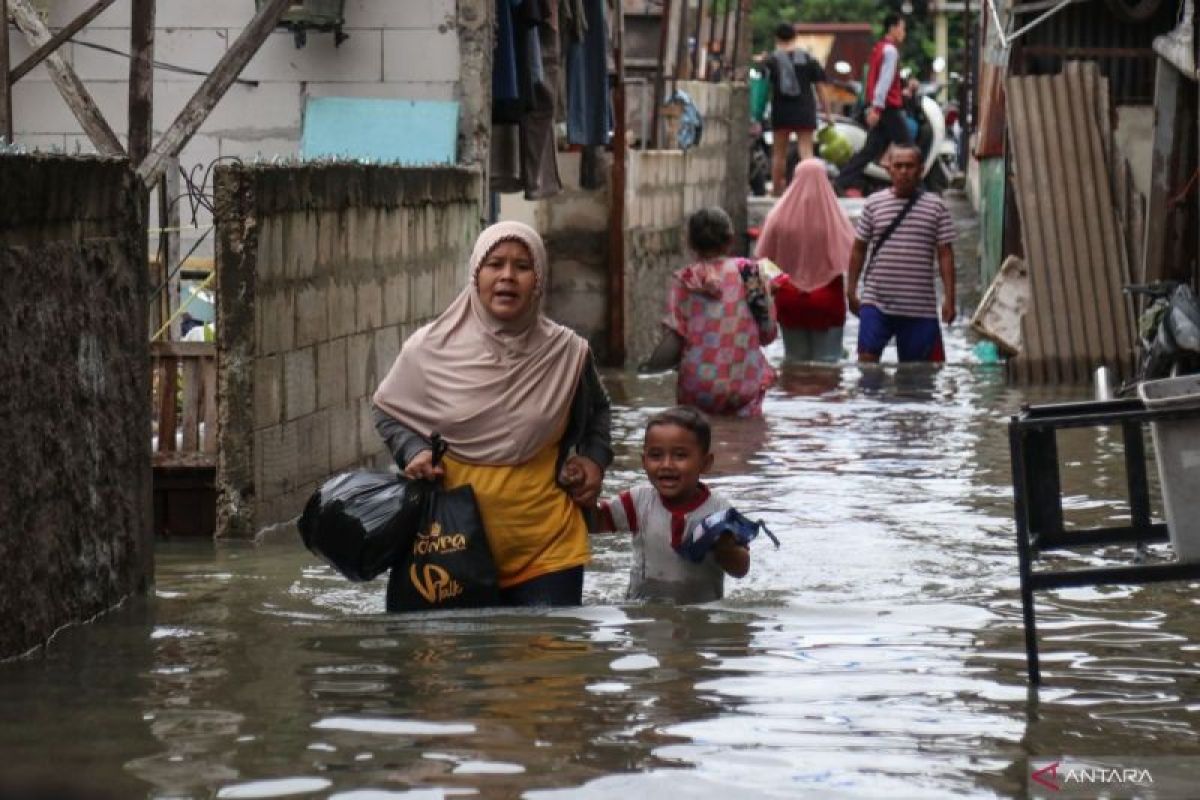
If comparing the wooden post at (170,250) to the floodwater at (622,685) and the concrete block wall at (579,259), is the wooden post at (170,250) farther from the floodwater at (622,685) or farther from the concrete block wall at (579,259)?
the concrete block wall at (579,259)

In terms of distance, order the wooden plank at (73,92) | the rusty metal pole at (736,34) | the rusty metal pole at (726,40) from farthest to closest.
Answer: the rusty metal pole at (736,34) → the rusty metal pole at (726,40) → the wooden plank at (73,92)

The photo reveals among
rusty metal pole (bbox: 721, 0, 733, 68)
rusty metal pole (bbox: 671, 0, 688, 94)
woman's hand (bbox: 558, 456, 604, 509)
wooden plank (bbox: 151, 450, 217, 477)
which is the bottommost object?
wooden plank (bbox: 151, 450, 217, 477)

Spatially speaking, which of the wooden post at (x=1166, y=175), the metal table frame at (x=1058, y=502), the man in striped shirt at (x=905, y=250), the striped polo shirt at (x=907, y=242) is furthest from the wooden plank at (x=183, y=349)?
the wooden post at (x=1166, y=175)

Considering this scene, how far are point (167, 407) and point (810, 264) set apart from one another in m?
8.98

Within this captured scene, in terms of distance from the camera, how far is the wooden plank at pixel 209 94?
10.4m

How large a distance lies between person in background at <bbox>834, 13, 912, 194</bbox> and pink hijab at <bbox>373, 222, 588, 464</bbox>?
65.9 feet

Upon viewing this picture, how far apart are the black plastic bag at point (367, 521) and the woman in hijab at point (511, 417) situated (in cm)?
9

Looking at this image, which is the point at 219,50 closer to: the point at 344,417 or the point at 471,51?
the point at 471,51

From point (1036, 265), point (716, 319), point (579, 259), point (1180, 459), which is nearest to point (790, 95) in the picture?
point (579, 259)

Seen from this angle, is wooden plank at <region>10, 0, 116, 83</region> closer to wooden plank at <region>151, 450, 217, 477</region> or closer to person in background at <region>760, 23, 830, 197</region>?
wooden plank at <region>151, 450, 217, 477</region>

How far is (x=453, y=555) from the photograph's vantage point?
695cm

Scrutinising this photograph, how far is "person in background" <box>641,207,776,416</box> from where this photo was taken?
515 inches

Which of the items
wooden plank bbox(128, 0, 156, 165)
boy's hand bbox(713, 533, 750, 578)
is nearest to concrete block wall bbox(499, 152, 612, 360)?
wooden plank bbox(128, 0, 156, 165)

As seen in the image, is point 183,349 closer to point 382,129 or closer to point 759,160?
point 382,129
